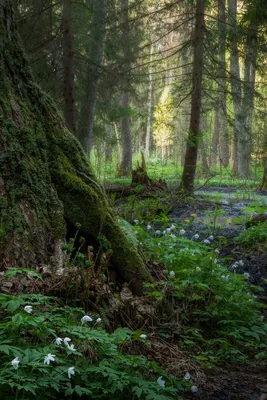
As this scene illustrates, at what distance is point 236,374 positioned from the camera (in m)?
3.41

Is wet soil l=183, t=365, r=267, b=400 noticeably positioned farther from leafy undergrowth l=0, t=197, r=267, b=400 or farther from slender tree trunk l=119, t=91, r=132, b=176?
slender tree trunk l=119, t=91, r=132, b=176

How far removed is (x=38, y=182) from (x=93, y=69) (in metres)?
10.0

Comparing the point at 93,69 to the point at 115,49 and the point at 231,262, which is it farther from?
the point at 231,262

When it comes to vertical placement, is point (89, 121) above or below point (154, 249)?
above

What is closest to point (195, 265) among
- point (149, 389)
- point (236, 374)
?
point (236, 374)

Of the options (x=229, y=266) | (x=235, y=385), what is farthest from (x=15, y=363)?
(x=229, y=266)

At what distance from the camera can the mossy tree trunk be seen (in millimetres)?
3633

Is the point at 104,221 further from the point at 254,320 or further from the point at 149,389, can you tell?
the point at 149,389

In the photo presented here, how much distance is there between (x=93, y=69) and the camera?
1335 centimetres

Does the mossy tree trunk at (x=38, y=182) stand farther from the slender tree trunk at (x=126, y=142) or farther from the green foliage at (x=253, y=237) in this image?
the slender tree trunk at (x=126, y=142)

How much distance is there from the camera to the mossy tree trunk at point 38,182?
3633 mm

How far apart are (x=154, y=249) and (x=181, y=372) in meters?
1.93

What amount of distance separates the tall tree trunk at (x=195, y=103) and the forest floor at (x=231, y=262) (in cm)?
63

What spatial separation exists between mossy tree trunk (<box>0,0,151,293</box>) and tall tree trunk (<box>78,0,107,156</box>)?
836 cm
